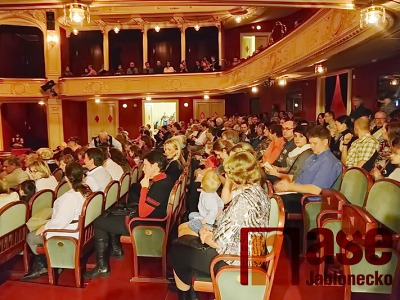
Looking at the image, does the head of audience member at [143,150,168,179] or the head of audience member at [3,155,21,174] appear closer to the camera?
the head of audience member at [143,150,168,179]

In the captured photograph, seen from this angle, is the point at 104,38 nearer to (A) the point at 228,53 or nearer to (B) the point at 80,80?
(B) the point at 80,80

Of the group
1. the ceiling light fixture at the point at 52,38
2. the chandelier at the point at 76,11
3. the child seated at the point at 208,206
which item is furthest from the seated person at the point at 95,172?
the ceiling light fixture at the point at 52,38

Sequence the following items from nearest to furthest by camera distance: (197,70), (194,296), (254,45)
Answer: (194,296), (197,70), (254,45)

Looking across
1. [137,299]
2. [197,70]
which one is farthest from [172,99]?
[137,299]

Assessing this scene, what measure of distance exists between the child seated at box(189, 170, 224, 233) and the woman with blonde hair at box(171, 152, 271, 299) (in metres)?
0.45

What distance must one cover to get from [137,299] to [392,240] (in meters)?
1.93

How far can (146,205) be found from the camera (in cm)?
328

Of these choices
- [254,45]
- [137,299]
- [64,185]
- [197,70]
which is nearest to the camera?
[137,299]

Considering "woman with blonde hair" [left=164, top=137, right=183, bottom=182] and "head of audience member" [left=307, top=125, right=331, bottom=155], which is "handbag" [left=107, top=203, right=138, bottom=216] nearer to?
"woman with blonde hair" [left=164, top=137, right=183, bottom=182]

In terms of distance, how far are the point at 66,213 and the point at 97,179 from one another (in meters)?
0.73

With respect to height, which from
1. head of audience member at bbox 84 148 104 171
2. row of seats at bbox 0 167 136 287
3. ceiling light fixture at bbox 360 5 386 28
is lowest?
row of seats at bbox 0 167 136 287

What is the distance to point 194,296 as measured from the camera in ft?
8.75

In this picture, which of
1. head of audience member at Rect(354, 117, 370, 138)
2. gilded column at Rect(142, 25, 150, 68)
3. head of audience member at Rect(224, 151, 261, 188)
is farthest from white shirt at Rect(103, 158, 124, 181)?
gilded column at Rect(142, 25, 150, 68)

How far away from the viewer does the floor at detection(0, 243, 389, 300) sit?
2918mm
